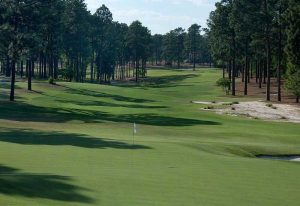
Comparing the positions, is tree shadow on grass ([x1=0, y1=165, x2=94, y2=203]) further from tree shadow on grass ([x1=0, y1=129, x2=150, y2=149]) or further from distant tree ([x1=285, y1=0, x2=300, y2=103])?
distant tree ([x1=285, y1=0, x2=300, y2=103])

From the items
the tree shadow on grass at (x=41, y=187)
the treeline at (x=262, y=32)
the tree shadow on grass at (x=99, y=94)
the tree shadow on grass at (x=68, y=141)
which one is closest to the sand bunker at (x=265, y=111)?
the treeline at (x=262, y=32)

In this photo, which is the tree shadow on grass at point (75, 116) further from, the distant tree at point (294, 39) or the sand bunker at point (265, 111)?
the distant tree at point (294, 39)

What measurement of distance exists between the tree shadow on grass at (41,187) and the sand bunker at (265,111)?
44.2 meters

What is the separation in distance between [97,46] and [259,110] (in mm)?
102041

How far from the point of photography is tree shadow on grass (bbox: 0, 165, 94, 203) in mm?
14258

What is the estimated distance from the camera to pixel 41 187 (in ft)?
50.0

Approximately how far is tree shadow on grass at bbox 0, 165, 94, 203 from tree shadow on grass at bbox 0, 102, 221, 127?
30912 millimetres

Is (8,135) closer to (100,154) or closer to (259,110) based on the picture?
(100,154)

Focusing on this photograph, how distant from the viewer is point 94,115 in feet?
180

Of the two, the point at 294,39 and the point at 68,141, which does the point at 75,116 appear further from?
the point at 294,39

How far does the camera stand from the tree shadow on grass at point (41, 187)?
46.8 ft

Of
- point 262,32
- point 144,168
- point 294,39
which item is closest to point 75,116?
point 144,168

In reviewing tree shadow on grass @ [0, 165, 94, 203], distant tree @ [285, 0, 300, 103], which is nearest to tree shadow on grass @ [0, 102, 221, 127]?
distant tree @ [285, 0, 300, 103]

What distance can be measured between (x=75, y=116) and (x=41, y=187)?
123ft
